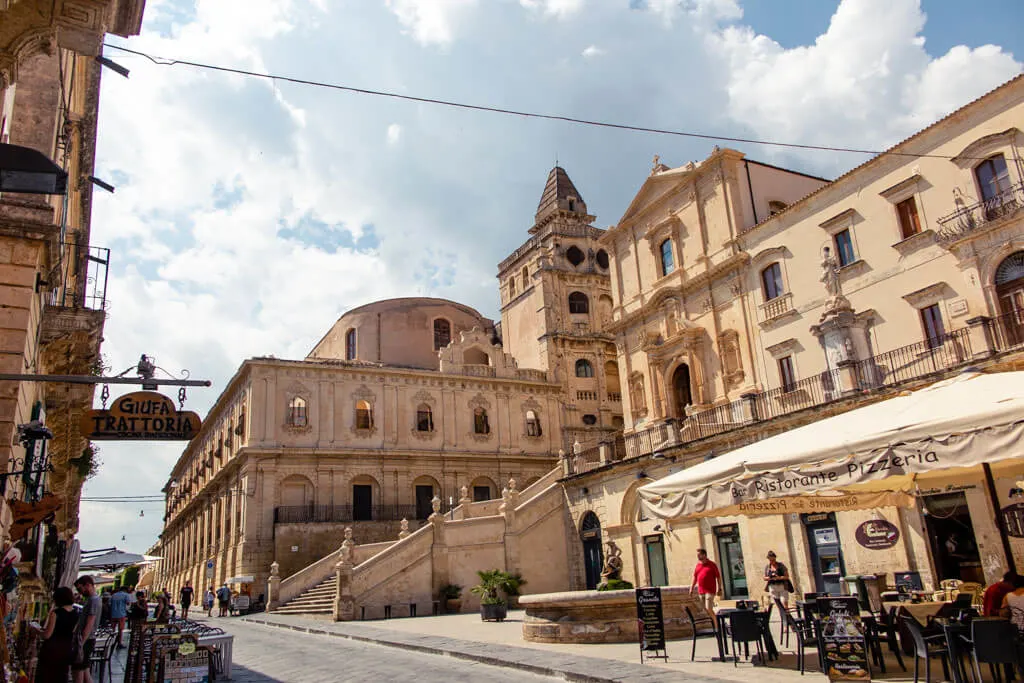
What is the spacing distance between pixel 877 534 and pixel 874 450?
10.7 metres

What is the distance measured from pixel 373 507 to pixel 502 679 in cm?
2973

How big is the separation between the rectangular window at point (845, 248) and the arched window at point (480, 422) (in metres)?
24.7

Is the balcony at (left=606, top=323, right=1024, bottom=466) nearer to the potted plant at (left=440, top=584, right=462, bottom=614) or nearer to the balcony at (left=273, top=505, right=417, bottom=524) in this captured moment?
the potted plant at (left=440, top=584, right=462, bottom=614)

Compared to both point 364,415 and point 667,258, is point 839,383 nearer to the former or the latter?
point 667,258

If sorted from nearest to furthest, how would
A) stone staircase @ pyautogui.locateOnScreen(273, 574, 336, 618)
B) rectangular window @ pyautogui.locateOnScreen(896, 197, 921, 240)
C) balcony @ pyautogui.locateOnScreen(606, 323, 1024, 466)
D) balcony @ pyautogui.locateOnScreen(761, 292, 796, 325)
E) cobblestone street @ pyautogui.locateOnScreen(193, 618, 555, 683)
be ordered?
cobblestone street @ pyautogui.locateOnScreen(193, 618, 555, 683) < balcony @ pyautogui.locateOnScreen(606, 323, 1024, 466) < rectangular window @ pyautogui.locateOnScreen(896, 197, 921, 240) < balcony @ pyautogui.locateOnScreen(761, 292, 796, 325) < stone staircase @ pyautogui.locateOnScreen(273, 574, 336, 618)

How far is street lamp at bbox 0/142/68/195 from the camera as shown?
691cm

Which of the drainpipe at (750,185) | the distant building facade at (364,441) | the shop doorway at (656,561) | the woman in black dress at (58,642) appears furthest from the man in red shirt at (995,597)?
the distant building facade at (364,441)

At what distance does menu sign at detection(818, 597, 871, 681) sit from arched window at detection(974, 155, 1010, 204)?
1334cm

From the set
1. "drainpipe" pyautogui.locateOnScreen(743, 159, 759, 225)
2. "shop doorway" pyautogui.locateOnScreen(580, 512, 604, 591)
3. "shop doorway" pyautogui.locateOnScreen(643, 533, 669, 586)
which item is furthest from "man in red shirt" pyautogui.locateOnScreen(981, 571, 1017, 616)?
"shop doorway" pyautogui.locateOnScreen(580, 512, 604, 591)

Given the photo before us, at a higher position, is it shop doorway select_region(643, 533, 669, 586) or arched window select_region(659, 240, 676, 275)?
arched window select_region(659, 240, 676, 275)

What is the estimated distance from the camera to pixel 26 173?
695 centimetres

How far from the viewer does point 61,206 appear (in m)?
13.6

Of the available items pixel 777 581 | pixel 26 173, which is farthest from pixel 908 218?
pixel 26 173

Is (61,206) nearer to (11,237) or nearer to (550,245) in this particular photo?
(11,237)
